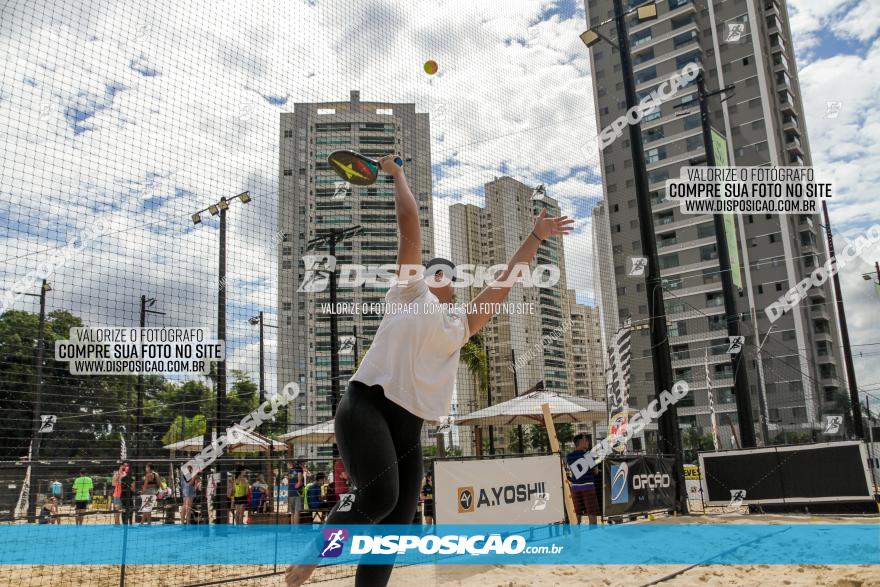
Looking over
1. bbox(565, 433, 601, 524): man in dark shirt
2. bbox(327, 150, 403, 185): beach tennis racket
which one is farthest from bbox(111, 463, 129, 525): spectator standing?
bbox(565, 433, 601, 524): man in dark shirt

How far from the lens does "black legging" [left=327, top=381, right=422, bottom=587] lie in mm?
1910

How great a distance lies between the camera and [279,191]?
22.0ft

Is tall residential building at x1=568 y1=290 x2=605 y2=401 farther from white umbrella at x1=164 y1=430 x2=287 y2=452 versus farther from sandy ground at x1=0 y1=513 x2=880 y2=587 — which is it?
white umbrella at x1=164 y1=430 x2=287 y2=452

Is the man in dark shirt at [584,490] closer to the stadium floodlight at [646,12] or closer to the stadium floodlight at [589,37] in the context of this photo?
the stadium floodlight at [589,37]

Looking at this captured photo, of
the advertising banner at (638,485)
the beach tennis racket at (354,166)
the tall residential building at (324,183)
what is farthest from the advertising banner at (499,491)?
the beach tennis racket at (354,166)

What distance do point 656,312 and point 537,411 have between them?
2639mm

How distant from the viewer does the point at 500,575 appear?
509cm

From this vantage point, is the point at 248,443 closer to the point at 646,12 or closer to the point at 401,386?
the point at 646,12

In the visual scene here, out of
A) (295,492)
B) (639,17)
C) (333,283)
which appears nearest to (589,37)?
(639,17)

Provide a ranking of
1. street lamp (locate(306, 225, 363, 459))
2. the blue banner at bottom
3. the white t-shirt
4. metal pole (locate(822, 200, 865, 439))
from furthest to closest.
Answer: metal pole (locate(822, 200, 865, 439)), street lamp (locate(306, 225, 363, 459)), the blue banner at bottom, the white t-shirt

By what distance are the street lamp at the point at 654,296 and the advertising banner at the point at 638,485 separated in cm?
47

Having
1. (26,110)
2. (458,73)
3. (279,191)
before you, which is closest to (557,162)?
(458,73)

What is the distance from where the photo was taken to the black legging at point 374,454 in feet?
6.27

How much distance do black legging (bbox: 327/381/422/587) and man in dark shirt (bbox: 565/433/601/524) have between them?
6.28 meters
